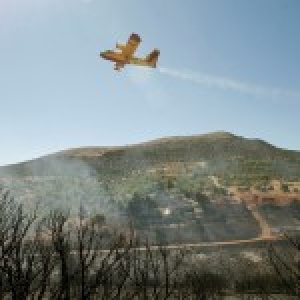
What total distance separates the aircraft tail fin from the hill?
32.6m

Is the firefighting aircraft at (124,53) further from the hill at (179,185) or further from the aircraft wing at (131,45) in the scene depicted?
the hill at (179,185)

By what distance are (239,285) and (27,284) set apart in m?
49.3

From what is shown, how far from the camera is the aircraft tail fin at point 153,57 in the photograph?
54.4 metres

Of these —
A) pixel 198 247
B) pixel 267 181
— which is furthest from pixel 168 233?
pixel 267 181

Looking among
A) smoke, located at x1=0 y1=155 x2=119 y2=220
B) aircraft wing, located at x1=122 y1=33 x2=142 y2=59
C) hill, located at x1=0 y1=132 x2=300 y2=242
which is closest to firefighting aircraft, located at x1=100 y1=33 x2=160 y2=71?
aircraft wing, located at x1=122 y1=33 x2=142 y2=59

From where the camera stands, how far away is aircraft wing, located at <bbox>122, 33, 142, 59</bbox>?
49.5m

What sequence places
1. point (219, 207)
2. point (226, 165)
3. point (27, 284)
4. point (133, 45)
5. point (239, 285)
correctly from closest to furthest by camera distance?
point (27, 284), point (133, 45), point (239, 285), point (219, 207), point (226, 165)

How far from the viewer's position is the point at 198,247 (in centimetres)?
7381

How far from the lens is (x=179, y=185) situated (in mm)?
98562

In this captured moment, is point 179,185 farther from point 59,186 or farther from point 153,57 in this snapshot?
point 153,57

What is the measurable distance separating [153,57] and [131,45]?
5.86 metres

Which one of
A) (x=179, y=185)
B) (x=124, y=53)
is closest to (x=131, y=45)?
(x=124, y=53)

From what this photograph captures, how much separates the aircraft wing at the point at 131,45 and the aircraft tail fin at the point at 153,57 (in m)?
3.52

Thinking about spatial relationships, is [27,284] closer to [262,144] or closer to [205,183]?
[205,183]
